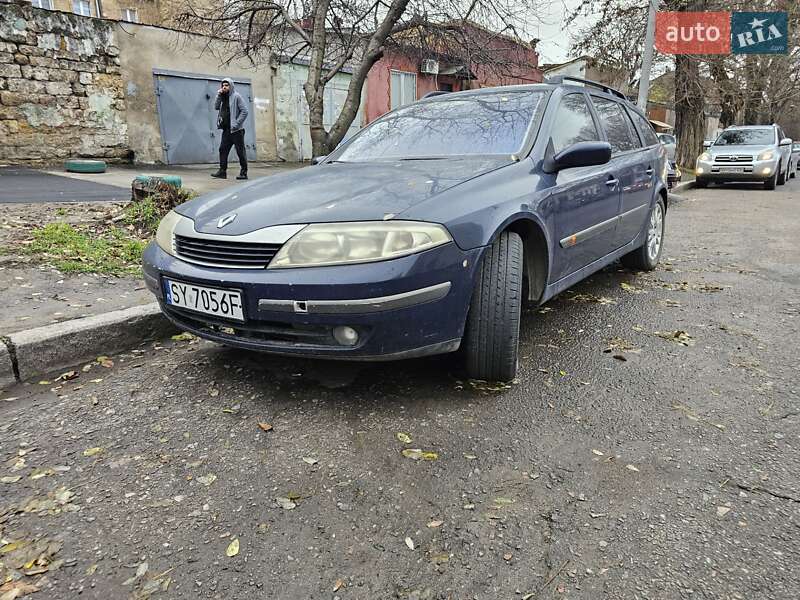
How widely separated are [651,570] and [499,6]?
9.51 metres

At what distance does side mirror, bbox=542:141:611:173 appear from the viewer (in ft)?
9.78

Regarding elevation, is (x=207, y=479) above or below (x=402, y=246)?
below

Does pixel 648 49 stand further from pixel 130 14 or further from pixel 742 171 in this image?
pixel 130 14

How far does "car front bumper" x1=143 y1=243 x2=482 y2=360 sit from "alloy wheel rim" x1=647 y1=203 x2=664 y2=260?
3.19 meters

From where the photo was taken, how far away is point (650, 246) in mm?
4977

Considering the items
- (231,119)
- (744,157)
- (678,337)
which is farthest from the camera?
(744,157)

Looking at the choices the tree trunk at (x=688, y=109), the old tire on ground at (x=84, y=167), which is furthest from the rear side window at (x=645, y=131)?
the tree trunk at (x=688, y=109)

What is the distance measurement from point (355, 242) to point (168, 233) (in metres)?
1.12

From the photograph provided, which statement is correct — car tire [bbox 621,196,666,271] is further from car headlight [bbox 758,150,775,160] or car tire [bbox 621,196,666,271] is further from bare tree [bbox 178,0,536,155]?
car headlight [bbox 758,150,775,160]

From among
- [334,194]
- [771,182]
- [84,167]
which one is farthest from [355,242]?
[771,182]

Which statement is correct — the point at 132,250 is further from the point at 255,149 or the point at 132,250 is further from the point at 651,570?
the point at 255,149

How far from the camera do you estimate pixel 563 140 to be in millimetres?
3346

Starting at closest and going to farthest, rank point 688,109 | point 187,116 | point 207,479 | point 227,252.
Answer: point 207,479 → point 227,252 → point 187,116 → point 688,109

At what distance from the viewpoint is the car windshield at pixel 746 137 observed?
1460 centimetres
